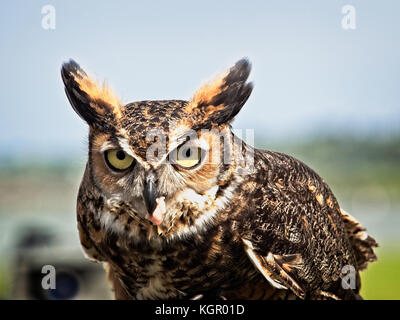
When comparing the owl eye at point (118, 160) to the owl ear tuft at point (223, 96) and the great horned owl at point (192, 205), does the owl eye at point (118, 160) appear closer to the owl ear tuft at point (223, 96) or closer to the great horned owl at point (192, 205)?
the great horned owl at point (192, 205)

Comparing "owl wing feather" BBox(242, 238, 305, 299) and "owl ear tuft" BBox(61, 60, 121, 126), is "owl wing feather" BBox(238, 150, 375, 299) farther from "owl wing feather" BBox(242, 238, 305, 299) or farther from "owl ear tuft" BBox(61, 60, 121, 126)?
"owl ear tuft" BBox(61, 60, 121, 126)

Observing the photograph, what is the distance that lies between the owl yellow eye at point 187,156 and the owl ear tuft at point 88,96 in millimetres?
278

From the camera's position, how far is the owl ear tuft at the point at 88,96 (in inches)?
68.5

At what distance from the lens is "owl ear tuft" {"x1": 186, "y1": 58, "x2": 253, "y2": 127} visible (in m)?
1.75

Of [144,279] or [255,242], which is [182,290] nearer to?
[144,279]

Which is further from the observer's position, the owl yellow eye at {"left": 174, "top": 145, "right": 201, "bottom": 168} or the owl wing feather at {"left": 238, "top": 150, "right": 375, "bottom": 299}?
the owl wing feather at {"left": 238, "top": 150, "right": 375, "bottom": 299}

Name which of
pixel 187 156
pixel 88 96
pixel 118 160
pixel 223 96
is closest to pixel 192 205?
pixel 187 156

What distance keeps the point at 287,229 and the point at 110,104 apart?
2.97ft

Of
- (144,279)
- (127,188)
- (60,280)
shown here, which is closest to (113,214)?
(127,188)

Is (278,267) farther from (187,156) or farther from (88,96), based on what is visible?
(88,96)

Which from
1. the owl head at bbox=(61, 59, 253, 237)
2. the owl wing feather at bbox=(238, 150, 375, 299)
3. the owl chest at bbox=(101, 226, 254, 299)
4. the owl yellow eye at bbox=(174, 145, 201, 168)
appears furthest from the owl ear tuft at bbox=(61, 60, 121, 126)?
the owl wing feather at bbox=(238, 150, 375, 299)

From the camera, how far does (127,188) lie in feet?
5.41

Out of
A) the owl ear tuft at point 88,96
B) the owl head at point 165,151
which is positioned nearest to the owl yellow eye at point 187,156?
the owl head at point 165,151

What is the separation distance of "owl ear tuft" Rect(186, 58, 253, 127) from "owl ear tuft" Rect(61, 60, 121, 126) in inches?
12.0
